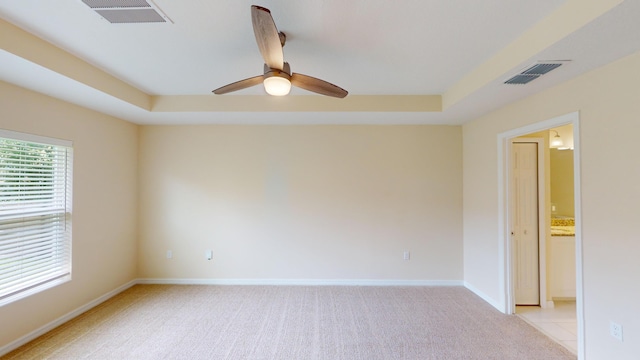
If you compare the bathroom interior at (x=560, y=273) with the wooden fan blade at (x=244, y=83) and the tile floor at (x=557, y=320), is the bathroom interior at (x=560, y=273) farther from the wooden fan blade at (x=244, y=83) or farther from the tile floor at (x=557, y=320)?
the wooden fan blade at (x=244, y=83)

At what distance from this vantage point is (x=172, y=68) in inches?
Result: 98.9

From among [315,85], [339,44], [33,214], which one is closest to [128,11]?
[315,85]

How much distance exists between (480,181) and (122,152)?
4.95 meters

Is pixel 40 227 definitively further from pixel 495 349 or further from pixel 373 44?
pixel 495 349

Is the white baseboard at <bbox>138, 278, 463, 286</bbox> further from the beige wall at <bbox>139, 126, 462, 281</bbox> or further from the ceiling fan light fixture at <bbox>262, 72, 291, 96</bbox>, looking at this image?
the ceiling fan light fixture at <bbox>262, 72, 291, 96</bbox>

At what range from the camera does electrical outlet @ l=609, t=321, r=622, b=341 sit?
1864 mm

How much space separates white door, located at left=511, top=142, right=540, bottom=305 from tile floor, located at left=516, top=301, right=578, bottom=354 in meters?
Result: 0.16

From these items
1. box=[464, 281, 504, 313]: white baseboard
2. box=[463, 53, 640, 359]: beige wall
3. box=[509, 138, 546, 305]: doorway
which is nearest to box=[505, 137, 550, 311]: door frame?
box=[509, 138, 546, 305]: doorway

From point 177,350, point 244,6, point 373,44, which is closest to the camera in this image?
point 244,6

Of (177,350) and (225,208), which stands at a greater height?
(225,208)

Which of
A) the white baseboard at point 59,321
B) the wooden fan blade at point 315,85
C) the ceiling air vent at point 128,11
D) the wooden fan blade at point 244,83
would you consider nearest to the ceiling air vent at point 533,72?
the wooden fan blade at point 315,85

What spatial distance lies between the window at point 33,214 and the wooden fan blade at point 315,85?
267 cm

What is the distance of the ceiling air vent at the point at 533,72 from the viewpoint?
6.37ft

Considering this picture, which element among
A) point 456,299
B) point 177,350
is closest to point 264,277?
point 177,350
